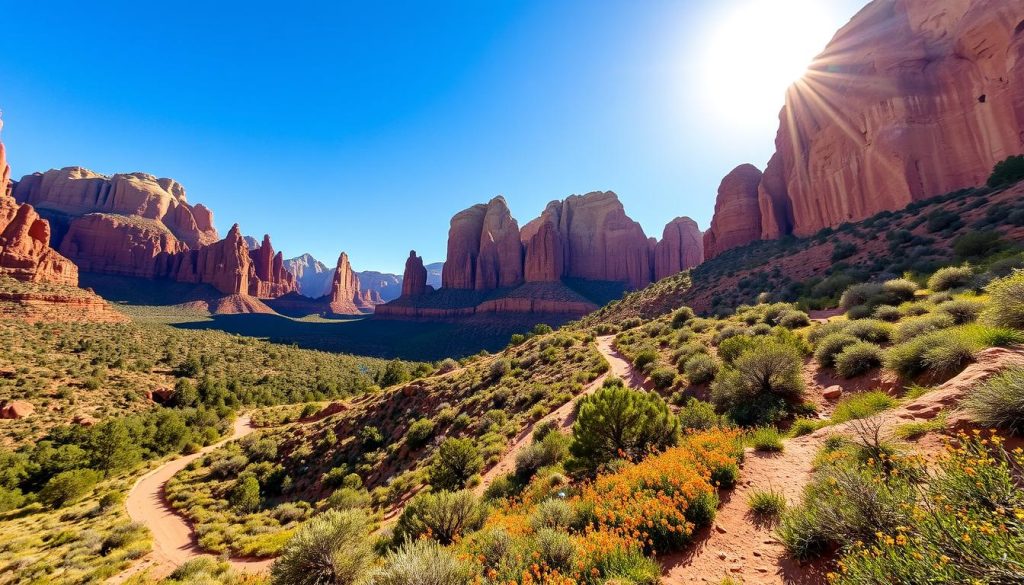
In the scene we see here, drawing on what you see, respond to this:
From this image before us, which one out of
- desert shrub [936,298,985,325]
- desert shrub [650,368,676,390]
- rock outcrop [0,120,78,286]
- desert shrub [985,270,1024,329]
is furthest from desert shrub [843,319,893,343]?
rock outcrop [0,120,78,286]

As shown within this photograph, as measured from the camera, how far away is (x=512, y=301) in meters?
78.4

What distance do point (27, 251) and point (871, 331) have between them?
316 ft

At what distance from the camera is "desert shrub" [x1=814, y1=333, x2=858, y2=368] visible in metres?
9.69

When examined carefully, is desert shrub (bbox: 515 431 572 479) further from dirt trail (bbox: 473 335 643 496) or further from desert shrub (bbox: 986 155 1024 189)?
desert shrub (bbox: 986 155 1024 189)

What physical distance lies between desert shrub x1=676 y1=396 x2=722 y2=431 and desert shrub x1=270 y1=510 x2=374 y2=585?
27.1ft

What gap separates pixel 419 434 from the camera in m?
18.3

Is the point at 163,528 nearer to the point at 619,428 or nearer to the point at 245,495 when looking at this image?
the point at 245,495

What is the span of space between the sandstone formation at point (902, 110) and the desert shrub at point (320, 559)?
49.4 meters

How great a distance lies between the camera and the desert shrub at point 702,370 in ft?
39.5

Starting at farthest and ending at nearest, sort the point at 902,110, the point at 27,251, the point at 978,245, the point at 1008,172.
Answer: the point at 27,251
the point at 902,110
the point at 1008,172
the point at 978,245

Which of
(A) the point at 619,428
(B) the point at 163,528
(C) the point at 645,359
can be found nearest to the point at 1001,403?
(A) the point at 619,428

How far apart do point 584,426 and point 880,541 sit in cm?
643

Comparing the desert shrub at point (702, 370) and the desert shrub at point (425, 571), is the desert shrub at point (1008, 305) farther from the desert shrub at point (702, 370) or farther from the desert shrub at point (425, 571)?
the desert shrub at point (425, 571)

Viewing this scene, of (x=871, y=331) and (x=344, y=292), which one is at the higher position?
(x=344, y=292)
